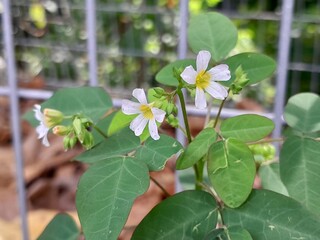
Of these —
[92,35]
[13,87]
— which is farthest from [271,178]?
[13,87]

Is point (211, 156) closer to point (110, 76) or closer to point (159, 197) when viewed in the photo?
point (159, 197)

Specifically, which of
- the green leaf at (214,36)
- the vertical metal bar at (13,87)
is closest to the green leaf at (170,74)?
the green leaf at (214,36)

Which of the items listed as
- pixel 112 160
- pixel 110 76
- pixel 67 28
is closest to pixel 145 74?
pixel 110 76

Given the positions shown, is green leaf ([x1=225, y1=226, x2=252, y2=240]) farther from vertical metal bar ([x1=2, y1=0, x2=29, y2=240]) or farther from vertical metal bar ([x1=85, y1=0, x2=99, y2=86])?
vertical metal bar ([x1=2, y1=0, x2=29, y2=240])

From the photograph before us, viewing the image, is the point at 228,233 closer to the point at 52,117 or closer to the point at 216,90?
the point at 216,90

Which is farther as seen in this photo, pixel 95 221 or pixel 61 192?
pixel 61 192

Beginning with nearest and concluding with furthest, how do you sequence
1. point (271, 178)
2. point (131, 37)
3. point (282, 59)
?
1. point (271, 178)
2. point (282, 59)
3. point (131, 37)
